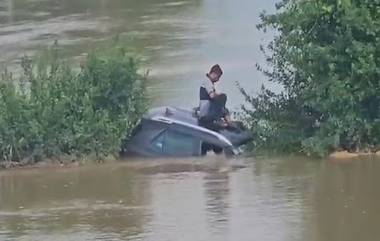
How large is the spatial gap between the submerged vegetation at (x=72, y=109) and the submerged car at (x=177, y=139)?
0.25m

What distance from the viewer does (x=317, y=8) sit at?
14.0m

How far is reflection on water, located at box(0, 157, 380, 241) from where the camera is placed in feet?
35.1

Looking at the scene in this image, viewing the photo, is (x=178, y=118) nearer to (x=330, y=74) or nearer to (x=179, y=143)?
(x=179, y=143)

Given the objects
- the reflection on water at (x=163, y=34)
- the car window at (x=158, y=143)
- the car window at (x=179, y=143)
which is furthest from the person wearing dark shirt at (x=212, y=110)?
the reflection on water at (x=163, y=34)

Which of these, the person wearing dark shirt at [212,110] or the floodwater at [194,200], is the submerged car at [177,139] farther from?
the floodwater at [194,200]

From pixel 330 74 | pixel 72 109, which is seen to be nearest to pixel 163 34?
pixel 72 109

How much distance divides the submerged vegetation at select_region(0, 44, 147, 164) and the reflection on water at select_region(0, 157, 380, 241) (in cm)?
42

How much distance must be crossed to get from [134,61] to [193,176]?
242 centimetres

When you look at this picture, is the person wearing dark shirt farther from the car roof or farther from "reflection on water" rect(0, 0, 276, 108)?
"reflection on water" rect(0, 0, 276, 108)

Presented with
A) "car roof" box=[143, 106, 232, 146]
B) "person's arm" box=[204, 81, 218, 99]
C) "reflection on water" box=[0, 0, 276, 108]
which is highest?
"reflection on water" box=[0, 0, 276, 108]

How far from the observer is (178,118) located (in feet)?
51.9

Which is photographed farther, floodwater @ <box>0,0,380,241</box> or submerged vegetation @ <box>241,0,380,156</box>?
submerged vegetation @ <box>241,0,380,156</box>

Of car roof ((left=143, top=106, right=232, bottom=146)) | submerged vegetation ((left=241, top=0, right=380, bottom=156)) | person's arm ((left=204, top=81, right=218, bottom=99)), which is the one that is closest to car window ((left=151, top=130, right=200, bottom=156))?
car roof ((left=143, top=106, right=232, bottom=146))

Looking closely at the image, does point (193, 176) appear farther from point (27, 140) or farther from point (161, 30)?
point (161, 30)
